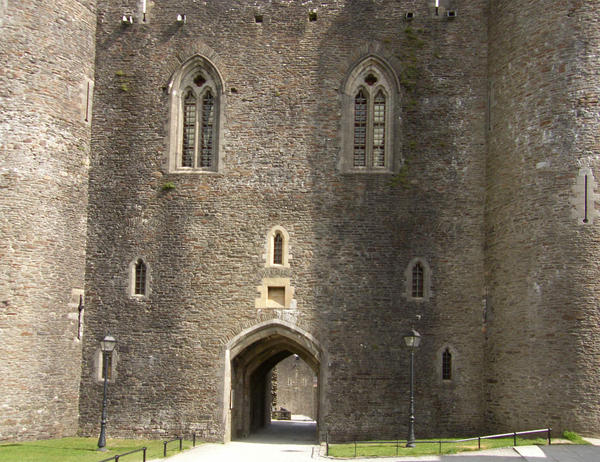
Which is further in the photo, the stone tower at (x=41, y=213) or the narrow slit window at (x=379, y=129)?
the narrow slit window at (x=379, y=129)

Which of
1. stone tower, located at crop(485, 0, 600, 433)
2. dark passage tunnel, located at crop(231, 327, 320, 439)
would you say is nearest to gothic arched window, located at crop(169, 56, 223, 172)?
dark passage tunnel, located at crop(231, 327, 320, 439)

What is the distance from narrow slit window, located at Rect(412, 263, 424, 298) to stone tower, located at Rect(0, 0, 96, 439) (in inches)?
331

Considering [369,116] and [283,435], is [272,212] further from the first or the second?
[283,435]

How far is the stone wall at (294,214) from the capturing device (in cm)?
2195

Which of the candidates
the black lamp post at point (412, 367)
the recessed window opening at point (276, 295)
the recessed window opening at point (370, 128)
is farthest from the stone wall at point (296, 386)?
the black lamp post at point (412, 367)

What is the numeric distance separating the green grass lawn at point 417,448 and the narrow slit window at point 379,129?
719 centimetres

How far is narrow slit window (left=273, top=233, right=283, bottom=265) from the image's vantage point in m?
22.5

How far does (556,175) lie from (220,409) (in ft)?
32.0

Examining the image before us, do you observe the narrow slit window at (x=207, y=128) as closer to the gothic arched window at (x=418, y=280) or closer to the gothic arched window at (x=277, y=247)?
the gothic arched window at (x=277, y=247)

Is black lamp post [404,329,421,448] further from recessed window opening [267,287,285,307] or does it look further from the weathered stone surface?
recessed window opening [267,287,285,307]

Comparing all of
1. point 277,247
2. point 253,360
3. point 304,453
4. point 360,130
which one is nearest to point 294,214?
point 277,247

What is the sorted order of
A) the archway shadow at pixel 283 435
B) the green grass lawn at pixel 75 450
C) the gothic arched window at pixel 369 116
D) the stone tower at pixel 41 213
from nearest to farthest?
the green grass lawn at pixel 75 450 < the stone tower at pixel 41 213 < the gothic arched window at pixel 369 116 < the archway shadow at pixel 283 435

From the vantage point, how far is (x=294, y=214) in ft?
74.1

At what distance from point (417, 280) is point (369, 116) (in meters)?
4.41
